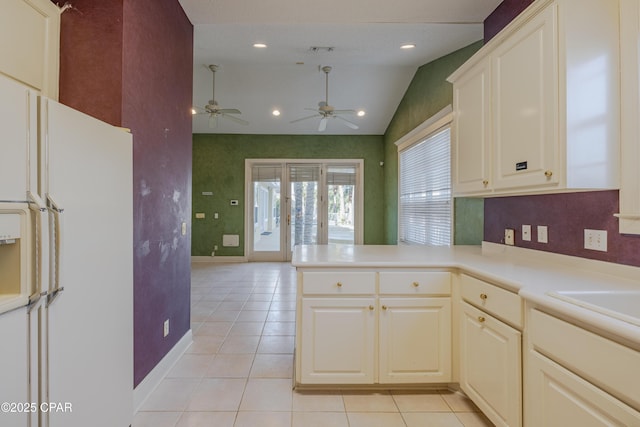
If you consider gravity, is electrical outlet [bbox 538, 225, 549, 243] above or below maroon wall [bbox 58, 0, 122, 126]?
below

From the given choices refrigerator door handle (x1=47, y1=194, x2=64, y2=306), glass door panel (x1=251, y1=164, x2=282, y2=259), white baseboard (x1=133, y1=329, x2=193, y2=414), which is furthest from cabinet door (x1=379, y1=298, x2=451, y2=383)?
glass door panel (x1=251, y1=164, x2=282, y2=259)

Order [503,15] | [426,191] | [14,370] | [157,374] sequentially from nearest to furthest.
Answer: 1. [14,370]
2. [157,374]
3. [503,15]
4. [426,191]

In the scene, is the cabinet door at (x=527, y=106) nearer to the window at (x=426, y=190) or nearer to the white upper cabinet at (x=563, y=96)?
the white upper cabinet at (x=563, y=96)

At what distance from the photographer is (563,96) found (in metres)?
1.49

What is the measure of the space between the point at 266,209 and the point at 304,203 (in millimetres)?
898

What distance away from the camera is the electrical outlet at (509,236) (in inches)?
88.1

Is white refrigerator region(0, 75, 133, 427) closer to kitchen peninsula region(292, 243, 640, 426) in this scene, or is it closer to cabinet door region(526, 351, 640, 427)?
kitchen peninsula region(292, 243, 640, 426)

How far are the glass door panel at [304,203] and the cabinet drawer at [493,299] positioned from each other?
513 cm

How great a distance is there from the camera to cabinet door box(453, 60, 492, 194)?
2016mm

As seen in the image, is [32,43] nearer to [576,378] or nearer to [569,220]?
[576,378]

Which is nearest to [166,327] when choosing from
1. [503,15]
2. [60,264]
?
[60,264]

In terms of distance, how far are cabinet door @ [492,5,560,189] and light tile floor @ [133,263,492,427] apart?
1470mm

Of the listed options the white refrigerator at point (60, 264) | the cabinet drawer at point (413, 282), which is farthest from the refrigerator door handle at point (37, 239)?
the cabinet drawer at point (413, 282)

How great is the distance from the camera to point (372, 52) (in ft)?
12.9
